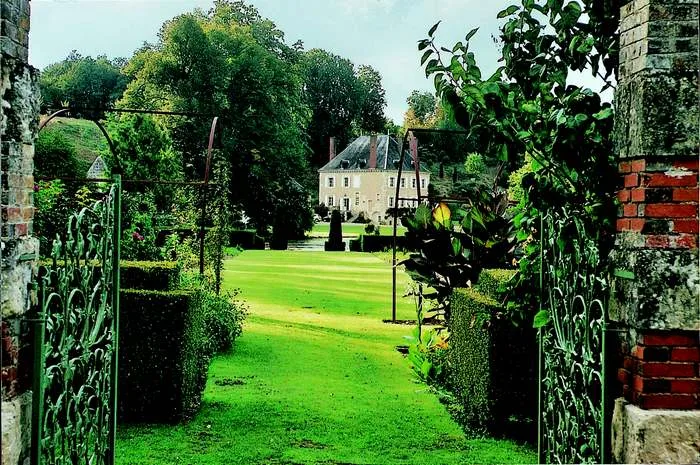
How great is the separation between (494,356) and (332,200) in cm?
5684

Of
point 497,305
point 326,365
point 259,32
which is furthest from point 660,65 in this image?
point 259,32

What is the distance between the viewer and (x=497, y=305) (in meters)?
6.45

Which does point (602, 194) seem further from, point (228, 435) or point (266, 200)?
point (266, 200)

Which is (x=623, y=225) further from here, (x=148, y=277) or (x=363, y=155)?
(x=363, y=155)

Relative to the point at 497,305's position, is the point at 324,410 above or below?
below

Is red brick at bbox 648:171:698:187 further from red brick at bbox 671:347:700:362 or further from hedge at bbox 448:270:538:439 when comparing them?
hedge at bbox 448:270:538:439

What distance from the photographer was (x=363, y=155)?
199ft

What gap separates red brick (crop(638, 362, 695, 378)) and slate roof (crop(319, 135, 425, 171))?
2194 inches

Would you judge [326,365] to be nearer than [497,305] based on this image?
No

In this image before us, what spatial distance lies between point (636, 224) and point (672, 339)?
0.55 m

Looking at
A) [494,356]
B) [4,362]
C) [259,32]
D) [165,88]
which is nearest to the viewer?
[4,362]

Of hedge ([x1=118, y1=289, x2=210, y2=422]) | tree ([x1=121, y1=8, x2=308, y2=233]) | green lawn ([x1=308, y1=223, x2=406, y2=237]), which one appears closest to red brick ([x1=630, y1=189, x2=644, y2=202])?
hedge ([x1=118, y1=289, x2=210, y2=422])

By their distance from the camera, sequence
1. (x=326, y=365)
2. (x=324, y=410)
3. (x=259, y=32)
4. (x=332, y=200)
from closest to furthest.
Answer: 1. (x=324, y=410)
2. (x=326, y=365)
3. (x=259, y=32)
4. (x=332, y=200)

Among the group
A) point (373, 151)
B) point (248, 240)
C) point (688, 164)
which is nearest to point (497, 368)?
point (688, 164)
